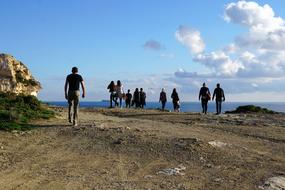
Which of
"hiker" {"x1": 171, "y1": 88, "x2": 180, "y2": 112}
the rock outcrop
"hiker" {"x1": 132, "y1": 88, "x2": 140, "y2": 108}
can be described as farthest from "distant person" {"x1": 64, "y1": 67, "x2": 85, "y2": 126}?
"hiker" {"x1": 132, "y1": 88, "x2": 140, "y2": 108}

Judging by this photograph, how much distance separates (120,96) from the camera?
34250mm

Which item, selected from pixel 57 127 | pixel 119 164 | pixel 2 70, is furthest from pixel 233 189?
pixel 2 70

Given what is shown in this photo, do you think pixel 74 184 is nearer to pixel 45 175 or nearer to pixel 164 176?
pixel 45 175

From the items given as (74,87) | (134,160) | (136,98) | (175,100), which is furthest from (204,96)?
(134,160)

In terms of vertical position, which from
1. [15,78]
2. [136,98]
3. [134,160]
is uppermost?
[15,78]

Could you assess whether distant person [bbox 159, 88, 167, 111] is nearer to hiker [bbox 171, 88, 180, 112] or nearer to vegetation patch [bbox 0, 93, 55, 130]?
hiker [bbox 171, 88, 180, 112]

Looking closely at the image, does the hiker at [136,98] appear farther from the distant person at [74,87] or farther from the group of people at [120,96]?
the distant person at [74,87]

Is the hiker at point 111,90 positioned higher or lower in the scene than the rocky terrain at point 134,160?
higher

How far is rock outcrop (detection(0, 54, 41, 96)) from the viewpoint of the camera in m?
24.5

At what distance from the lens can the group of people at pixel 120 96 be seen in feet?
58.0

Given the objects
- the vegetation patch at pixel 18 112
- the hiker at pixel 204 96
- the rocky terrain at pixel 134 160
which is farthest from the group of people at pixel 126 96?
the rocky terrain at pixel 134 160

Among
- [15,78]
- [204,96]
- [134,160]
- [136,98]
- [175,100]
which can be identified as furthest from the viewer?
[136,98]

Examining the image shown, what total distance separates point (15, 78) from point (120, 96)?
1025cm

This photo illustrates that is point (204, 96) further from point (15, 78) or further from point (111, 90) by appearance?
point (15, 78)
